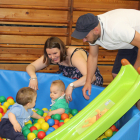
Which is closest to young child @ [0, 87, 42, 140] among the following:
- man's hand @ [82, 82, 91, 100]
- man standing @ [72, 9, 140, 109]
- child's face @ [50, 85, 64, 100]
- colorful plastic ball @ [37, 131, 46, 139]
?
colorful plastic ball @ [37, 131, 46, 139]

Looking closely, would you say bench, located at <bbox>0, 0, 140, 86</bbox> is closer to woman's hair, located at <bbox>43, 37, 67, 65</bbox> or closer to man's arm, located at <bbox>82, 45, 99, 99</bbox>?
woman's hair, located at <bbox>43, 37, 67, 65</bbox>

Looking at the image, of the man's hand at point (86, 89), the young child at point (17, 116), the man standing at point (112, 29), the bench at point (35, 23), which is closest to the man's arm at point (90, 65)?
the man's hand at point (86, 89)

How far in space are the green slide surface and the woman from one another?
0.39 m

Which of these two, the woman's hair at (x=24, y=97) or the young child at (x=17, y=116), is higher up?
the woman's hair at (x=24, y=97)

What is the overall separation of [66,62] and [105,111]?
28.4 inches

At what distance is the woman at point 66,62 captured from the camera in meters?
1.65

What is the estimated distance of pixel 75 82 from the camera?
166cm

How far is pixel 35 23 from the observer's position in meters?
2.77

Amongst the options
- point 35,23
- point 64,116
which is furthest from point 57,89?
point 35,23

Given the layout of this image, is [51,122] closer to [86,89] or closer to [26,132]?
[26,132]

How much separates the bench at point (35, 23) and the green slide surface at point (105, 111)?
157 centimetres

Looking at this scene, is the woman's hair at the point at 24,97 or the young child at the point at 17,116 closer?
the young child at the point at 17,116

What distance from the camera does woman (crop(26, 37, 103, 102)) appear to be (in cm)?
165

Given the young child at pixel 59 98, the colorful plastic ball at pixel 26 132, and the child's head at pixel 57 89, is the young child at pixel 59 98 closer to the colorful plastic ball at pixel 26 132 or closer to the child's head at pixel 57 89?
the child's head at pixel 57 89
